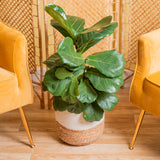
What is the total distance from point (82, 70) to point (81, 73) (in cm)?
2

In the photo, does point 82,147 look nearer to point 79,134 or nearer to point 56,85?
point 79,134

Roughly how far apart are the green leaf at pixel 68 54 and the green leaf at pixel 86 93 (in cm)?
15

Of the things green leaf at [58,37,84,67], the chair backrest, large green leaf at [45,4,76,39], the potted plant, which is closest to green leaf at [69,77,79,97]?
the potted plant

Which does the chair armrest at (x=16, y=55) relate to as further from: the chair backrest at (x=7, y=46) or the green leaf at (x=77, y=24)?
the green leaf at (x=77, y=24)

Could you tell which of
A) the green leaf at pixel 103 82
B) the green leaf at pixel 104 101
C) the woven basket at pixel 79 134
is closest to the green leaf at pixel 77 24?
the green leaf at pixel 103 82

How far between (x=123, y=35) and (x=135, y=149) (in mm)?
954

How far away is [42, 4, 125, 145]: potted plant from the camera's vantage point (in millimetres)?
1421

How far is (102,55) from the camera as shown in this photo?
1.48 meters

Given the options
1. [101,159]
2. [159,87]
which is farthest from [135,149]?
[159,87]

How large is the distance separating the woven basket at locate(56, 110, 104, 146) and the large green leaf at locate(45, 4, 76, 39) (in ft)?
1.91

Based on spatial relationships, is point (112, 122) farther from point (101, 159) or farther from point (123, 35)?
point (123, 35)

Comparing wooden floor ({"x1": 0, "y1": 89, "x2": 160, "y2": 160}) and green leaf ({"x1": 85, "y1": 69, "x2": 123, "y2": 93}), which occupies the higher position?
green leaf ({"x1": 85, "y1": 69, "x2": 123, "y2": 93})

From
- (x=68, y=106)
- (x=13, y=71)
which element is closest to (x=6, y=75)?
(x=13, y=71)

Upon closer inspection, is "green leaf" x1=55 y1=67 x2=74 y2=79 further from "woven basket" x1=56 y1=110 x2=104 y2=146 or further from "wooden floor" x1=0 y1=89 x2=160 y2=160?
"wooden floor" x1=0 y1=89 x2=160 y2=160
